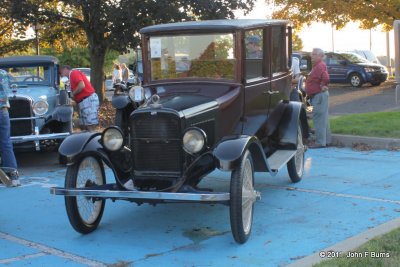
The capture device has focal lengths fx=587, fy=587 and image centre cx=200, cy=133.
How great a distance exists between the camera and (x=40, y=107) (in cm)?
991

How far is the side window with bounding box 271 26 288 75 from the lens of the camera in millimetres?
7314

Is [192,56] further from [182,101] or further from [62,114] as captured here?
[62,114]

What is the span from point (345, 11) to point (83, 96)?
51.6 ft

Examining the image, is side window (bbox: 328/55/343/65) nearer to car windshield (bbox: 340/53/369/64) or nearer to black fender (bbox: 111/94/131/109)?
car windshield (bbox: 340/53/369/64)

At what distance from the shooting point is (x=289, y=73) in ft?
26.3

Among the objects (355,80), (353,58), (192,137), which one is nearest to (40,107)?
(192,137)

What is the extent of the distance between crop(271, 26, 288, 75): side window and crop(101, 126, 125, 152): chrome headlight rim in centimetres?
235

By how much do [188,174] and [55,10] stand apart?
1209 cm

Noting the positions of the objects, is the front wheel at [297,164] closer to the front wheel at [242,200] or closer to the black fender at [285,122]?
the black fender at [285,122]

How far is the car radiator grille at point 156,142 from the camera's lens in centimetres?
553

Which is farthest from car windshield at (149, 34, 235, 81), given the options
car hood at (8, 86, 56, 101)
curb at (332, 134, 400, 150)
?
curb at (332, 134, 400, 150)

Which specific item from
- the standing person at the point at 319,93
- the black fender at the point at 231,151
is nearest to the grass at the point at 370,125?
the standing person at the point at 319,93

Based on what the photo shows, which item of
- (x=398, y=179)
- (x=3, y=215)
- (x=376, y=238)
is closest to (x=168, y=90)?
(x=3, y=215)

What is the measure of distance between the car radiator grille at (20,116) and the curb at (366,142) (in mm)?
5441
